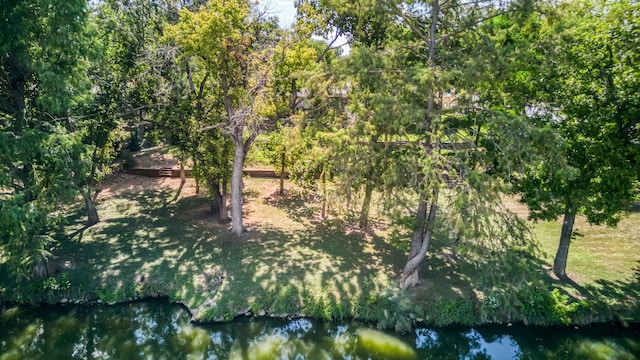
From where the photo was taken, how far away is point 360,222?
16.7 meters

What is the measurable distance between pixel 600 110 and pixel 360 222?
9481 millimetres

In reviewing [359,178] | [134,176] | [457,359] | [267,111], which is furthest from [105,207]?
[457,359]

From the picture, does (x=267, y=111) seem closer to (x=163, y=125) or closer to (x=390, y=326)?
(x=163, y=125)

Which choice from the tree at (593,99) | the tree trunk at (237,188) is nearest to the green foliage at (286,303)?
the tree trunk at (237,188)

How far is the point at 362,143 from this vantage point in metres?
10.5

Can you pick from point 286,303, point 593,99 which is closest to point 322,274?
point 286,303

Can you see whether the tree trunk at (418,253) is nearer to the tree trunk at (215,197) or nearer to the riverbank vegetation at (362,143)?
the riverbank vegetation at (362,143)

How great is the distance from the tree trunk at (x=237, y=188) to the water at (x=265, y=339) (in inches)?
189

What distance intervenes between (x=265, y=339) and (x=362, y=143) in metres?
6.30

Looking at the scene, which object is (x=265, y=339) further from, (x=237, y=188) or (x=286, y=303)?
(x=237, y=188)

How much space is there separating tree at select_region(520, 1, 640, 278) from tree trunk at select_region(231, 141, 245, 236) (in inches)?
411

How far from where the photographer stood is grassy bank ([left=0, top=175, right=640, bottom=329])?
37.2ft

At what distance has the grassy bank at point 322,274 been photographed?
11.4 m

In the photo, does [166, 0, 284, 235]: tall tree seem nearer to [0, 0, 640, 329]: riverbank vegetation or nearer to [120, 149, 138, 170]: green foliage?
[0, 0, 640, 329]: riverbank vegetation
